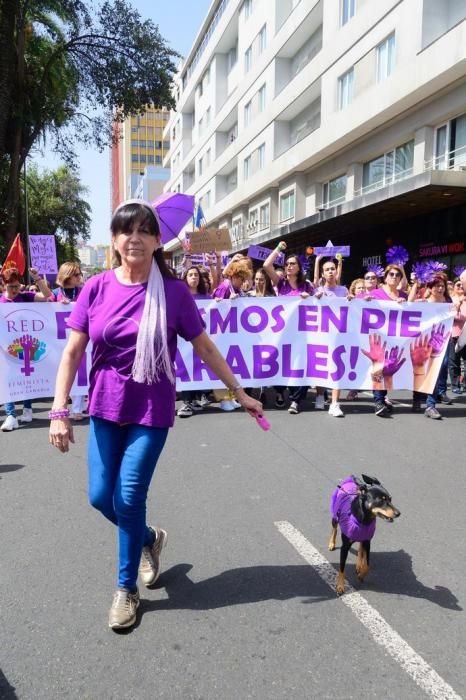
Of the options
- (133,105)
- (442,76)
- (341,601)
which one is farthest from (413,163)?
(341,601)

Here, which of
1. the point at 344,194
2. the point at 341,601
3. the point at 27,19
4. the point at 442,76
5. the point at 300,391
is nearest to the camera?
the point at 341,601

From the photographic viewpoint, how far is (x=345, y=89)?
2258cm

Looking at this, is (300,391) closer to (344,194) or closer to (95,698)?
(95,698)

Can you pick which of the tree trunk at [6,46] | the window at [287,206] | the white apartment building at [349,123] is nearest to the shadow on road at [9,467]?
the white apartment building at [349,123]

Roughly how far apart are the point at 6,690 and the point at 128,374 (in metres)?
1.38

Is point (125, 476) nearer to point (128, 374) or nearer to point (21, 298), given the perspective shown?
point (128, 374)

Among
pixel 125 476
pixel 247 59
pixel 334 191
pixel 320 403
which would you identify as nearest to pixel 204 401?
pixel 320 403

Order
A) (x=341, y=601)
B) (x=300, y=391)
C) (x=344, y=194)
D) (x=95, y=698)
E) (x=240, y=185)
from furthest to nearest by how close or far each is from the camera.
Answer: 1. (x=240, y=185)
2. (x=344, y=194)
3. (x=300, y=391)
4. (x=341, y=601)
5. (x=95, y=698)

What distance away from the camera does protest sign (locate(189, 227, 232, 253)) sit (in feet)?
31.2

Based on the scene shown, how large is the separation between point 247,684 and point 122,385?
138cm

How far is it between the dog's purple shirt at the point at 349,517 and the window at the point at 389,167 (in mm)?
17690

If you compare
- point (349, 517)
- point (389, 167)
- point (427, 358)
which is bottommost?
point (349, 517)

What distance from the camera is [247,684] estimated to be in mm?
2285

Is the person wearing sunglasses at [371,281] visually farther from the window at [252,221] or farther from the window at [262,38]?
the window at [262,38]
